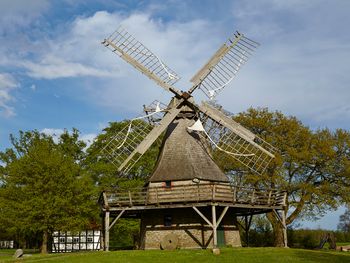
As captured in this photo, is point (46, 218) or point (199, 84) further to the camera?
point (46, 218)

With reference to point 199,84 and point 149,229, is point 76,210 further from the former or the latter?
point 199,84

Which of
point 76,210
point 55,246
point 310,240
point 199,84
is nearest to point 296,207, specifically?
point 310,240

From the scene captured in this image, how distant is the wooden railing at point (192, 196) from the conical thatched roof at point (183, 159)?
0.75m

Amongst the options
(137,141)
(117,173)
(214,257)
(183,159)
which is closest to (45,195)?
(137,141)

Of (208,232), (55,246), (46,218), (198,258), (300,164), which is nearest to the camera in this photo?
(198,258)

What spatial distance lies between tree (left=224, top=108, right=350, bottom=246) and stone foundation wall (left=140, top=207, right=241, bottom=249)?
1062cm

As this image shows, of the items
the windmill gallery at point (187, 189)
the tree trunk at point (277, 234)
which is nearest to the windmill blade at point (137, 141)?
the windmill gallery at point (187, 189)

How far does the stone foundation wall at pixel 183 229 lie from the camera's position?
87.1 feet

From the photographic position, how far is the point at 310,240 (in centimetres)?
3856

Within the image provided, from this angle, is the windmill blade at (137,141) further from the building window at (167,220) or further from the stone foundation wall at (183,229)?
the building window at (167,220)

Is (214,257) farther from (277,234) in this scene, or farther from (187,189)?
(277,234)

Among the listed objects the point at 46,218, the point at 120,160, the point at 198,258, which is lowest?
the point at 198,258

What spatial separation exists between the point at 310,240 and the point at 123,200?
1931 centimetres

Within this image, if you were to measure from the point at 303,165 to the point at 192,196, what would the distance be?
15.9m
